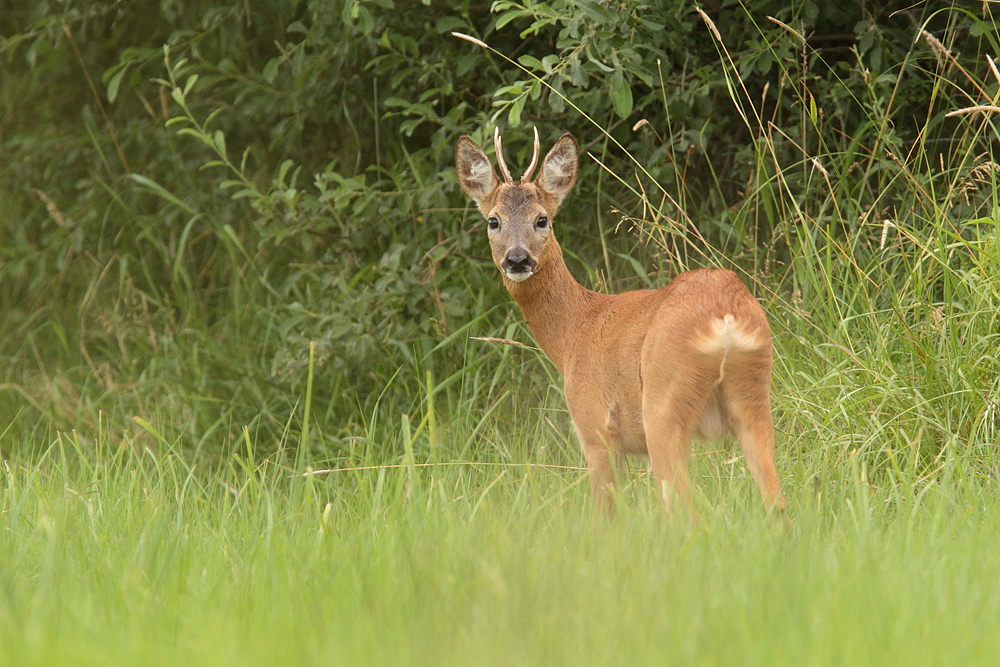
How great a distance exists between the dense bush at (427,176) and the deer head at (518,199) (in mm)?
226

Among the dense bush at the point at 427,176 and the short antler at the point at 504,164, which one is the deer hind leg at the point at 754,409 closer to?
the dense bush at the point at 427,176

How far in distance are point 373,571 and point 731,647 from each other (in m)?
0.78

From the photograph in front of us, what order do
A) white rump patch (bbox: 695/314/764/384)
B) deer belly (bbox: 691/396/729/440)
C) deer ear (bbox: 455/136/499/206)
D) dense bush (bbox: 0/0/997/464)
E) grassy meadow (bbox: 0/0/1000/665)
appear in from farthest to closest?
dense bush (bbox: 0/0/997/464) → deer ear (bbox: 455/136/499/206) → deer belly (bbox: 691/396/729/440) → white rump patch (bbox: 695/314/764/384) → grassy meadow (bbox: 0/0/1000/665)

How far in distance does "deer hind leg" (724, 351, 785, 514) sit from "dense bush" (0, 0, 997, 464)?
969mm

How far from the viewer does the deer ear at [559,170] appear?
428cm

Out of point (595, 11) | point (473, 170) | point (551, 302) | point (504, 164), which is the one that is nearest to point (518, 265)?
point (551, 302)

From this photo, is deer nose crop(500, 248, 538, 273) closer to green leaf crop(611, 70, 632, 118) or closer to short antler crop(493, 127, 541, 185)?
short antler crop(493, 127, 541, 185)

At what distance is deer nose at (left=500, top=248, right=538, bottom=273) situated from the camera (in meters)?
3.85

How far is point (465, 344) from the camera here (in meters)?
4.96

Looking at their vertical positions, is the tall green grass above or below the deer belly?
above

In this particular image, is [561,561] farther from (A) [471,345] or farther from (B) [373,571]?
(A) [471,345]

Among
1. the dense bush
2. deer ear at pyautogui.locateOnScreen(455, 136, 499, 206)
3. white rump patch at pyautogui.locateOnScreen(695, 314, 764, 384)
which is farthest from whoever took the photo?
the dense bush

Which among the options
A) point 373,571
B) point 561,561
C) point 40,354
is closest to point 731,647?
point 561,561

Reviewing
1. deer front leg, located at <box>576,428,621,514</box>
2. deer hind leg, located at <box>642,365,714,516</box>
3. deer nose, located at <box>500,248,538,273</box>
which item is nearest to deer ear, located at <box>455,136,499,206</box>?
deer nose, located at <box>500,248,538,273</box>
